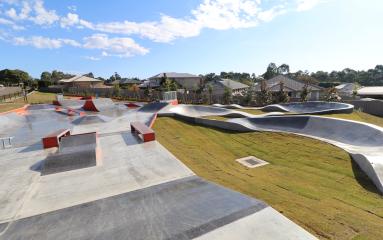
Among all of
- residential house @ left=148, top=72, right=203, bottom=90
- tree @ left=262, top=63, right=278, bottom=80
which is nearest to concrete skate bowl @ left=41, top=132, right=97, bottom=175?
residential house @ left=148, top=72, right=203, bottom=90

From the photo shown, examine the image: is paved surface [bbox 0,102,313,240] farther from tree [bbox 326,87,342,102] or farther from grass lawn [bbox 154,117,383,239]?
tree [bbox 326,87,342,102]

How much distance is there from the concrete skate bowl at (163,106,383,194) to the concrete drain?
3162 mm

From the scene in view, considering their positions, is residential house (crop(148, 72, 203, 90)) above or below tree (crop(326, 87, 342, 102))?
above

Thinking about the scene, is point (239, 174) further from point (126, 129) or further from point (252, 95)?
point (252, 95)

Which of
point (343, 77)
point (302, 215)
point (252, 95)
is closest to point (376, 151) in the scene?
point (302, 215)

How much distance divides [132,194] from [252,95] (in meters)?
24.5

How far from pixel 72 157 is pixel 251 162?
22.1 ft

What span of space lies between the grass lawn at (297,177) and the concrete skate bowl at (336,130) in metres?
0.38

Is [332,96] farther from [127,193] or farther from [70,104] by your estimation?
[70,104]

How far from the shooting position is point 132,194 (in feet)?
21.2

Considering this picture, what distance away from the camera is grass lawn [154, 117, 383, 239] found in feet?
16.5

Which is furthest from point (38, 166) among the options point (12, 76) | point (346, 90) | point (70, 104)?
point (12, 76)

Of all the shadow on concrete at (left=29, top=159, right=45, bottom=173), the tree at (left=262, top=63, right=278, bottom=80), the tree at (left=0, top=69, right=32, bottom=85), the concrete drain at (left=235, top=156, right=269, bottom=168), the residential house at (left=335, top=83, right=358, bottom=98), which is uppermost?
the tree at (left=262, top=63, right=278, bottom=80)

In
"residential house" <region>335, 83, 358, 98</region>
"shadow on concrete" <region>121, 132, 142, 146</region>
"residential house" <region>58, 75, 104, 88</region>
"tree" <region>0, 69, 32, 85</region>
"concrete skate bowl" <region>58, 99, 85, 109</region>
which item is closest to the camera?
"shadow on concrete" <region>121, 132, 142, 146</region>
